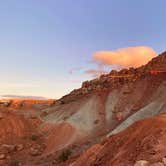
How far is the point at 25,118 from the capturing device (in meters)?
31.7

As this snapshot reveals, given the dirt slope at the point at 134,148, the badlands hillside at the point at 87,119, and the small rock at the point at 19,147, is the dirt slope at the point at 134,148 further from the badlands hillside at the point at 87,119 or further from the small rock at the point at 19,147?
the small rock at the point at 19,147

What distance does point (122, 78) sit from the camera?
3312cm

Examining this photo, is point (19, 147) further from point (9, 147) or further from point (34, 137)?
point (34, 137)

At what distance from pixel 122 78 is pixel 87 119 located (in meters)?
6.99

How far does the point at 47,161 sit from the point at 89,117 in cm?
870

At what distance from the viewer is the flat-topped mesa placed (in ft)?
105

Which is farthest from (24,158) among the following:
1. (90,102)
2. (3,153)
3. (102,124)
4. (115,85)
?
(115,85)

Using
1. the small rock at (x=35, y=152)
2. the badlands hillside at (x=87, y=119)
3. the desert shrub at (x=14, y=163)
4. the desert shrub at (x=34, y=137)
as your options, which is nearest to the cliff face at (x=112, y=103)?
the badlands hillside at (x=87, y=119)

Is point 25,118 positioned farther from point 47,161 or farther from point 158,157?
point 158,157

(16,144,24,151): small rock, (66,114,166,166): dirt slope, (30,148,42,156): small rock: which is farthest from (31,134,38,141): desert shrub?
(66,114,166,166): dirt slope

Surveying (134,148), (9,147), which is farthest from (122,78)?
(134,148)

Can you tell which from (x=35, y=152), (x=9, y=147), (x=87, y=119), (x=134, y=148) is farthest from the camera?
(x=87, y=119)

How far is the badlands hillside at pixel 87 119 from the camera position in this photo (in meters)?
21.7

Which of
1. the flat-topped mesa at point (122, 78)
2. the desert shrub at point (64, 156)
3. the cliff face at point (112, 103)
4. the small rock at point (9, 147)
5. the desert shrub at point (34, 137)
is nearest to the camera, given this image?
the desert shrub at point (64, 156)
